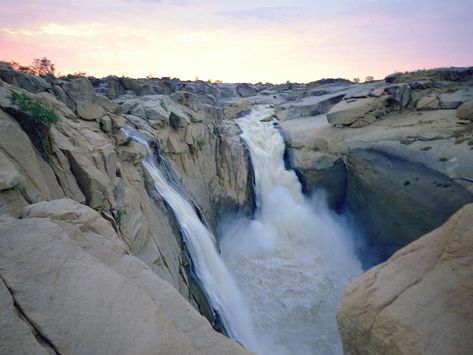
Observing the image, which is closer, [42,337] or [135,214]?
[42,337]

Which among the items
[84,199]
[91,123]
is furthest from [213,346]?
[91,123]

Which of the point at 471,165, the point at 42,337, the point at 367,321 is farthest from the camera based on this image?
the point at 471,165

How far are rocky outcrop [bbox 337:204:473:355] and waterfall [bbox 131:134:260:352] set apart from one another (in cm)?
450

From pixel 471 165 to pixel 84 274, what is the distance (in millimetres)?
11937

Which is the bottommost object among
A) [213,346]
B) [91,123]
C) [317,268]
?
[317,268]

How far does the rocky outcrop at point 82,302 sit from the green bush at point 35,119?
8.60 ft

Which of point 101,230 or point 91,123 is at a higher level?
point 91,123

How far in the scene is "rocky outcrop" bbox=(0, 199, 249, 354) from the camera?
2076 mm

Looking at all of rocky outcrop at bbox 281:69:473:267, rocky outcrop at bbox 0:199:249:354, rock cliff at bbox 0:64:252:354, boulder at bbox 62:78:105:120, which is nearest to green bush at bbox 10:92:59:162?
rock cliff at bbox 0:64:252:354

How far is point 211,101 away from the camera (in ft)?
76.6

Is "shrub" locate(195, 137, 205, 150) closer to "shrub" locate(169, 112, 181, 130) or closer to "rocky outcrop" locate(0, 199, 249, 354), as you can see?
"shrub" locate(169, 112, 181, 130)

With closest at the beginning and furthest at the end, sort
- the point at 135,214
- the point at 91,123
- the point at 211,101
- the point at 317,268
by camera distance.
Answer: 1. the point at 135,214
2. the point at 91,123
3. the point at 317,268
4. the point at 211,101

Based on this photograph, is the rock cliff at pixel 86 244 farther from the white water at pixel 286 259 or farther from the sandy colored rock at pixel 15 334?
the white water at pixel 286 259

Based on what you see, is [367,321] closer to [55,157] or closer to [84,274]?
[84,274]
